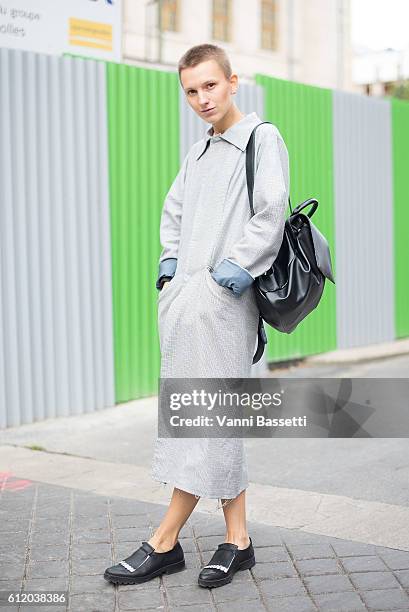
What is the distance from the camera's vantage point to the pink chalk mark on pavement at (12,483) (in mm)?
5219

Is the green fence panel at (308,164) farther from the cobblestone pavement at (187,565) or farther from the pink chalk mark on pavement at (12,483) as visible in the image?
the cobblestone pavement at (187,565)

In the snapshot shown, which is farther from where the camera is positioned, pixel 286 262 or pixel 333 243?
pixel 333 243

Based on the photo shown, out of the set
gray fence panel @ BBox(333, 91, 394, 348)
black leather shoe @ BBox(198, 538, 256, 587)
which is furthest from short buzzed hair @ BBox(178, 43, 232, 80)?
A: gray fence panel @ BBox(333, 91, 394, 348)

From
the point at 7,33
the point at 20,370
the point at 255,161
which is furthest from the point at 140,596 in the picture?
the point at 7,33

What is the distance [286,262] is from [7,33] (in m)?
4.62

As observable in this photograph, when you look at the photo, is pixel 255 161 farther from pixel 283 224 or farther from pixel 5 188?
pixel 5 188

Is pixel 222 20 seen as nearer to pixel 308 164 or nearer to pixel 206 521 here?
pixel 308 164

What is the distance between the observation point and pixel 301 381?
845 cm

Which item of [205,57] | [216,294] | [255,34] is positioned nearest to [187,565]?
[216,294]

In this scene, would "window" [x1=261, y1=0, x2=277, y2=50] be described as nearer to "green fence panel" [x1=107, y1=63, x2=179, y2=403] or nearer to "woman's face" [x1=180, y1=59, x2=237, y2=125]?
"green fence panel" [x1=107, y1=63, x2=179, y2=403]

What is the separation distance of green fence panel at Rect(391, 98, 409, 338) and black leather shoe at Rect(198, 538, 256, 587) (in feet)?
23.7

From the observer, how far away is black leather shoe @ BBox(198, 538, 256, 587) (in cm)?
365

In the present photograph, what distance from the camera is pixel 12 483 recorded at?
5336 mm

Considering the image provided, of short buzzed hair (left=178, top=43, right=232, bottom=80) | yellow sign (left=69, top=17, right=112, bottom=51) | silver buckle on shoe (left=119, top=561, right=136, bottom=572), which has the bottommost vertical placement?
silver buckle on shoe (left=119, top=561, right=136, bottom=572)
